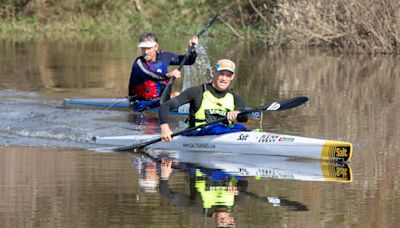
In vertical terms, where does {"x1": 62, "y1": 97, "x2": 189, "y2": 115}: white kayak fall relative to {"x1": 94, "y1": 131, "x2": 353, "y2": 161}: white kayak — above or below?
above

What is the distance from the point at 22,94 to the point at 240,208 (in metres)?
12.5

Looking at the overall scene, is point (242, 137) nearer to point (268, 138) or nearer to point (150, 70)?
point (268, 138)

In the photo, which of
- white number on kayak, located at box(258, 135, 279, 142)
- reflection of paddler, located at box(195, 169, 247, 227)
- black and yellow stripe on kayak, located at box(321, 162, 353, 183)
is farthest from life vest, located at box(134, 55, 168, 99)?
reflection of paddler, located at box(195, 169, 247, 227)

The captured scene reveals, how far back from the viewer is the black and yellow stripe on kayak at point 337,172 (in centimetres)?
1177

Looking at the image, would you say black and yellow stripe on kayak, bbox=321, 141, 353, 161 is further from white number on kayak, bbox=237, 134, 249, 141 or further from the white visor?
the white visor

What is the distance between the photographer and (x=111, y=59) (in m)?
31.4

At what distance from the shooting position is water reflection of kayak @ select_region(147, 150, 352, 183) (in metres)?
12.0

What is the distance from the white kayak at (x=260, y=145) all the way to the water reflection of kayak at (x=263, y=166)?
9 cm

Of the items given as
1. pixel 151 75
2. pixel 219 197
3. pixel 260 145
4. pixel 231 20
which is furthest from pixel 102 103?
pixel 231 20

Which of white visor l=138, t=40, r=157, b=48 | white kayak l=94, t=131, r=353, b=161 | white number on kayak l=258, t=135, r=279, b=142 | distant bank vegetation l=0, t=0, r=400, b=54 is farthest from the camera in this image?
distant bank vegetation l=0, t=0, r=400, b=54

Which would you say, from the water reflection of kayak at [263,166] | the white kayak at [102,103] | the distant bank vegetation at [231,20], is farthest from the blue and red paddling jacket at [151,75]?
the distant bank vegetation at [231,20]

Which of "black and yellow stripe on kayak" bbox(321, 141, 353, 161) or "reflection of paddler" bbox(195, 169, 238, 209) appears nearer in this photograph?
"reflection of paddler" bbox(195, 169, 238, 209)

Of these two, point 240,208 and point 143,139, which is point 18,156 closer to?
point 143,139

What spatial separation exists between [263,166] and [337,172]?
3.27ft
